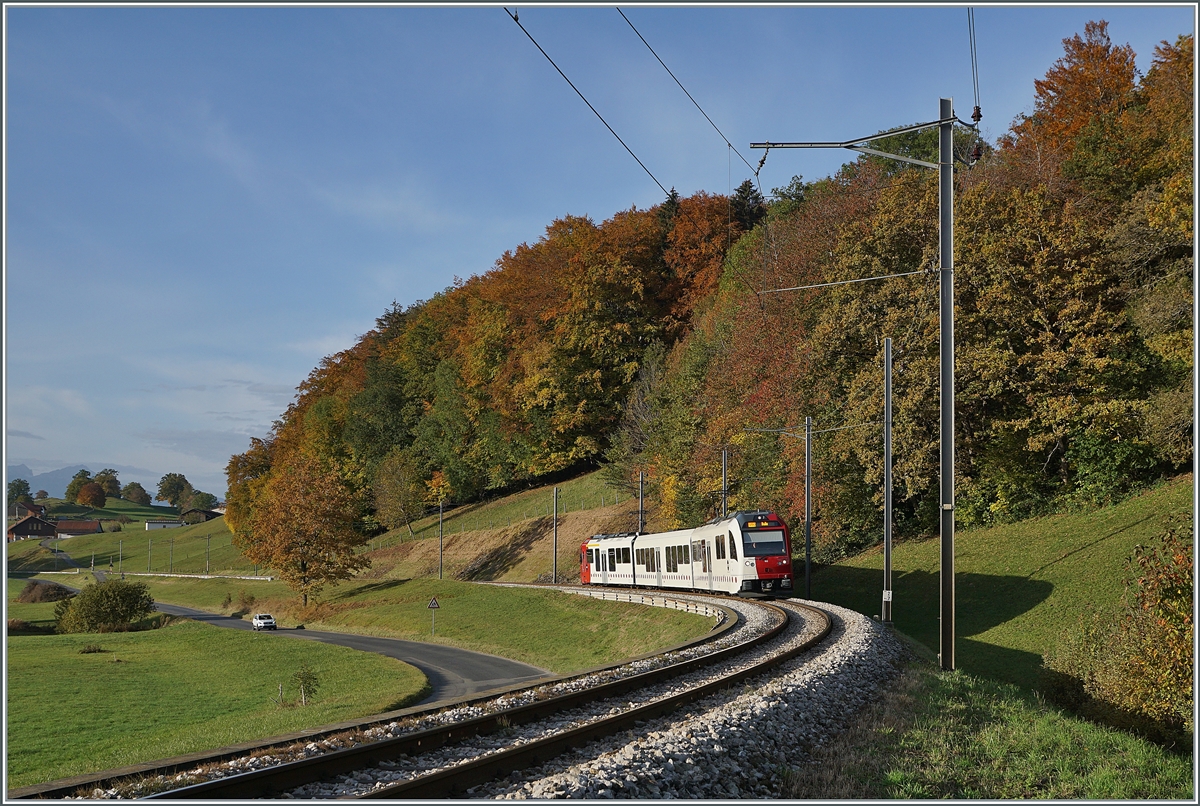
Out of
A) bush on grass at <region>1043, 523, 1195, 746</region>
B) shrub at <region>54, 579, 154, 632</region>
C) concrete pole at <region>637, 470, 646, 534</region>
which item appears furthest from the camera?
shrub at <region>54, 579, 154, 632</region>

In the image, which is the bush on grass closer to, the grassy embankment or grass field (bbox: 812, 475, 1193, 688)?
the grassy embankment

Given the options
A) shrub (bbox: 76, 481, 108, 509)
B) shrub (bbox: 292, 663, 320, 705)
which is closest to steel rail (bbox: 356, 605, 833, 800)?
shrub (bbox: 292, 663, 320, 705)

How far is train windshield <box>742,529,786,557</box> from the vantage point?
3300 centimetres

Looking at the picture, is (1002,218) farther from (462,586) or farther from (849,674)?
(462,586)

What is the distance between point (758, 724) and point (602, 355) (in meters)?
69.3

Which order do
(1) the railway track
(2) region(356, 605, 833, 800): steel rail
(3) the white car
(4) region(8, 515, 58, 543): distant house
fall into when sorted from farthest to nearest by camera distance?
(4) region(8, 515, 58, 543): distant house, (3) the white car, (1) the railway track, (2) region(356, 605, 833, 800): steel rail

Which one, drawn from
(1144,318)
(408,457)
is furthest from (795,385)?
(408,457)

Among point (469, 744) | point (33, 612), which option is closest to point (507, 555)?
point (33, 612)

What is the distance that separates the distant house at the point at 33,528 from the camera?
160275 mm

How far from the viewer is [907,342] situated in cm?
3709

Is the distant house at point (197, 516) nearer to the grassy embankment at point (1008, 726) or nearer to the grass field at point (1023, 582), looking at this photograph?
the grass field at point (1023, 582)

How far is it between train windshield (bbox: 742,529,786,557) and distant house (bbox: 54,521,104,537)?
174 meters

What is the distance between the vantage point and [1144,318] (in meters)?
30.5

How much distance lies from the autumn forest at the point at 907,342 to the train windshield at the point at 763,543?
21.0 feet
